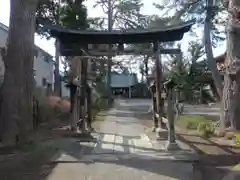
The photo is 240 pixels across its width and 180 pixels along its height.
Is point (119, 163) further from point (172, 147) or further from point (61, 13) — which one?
point (61, 13)

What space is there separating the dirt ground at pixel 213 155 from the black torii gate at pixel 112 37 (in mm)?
2295

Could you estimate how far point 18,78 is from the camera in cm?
1166

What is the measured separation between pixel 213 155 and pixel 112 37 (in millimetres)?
5725

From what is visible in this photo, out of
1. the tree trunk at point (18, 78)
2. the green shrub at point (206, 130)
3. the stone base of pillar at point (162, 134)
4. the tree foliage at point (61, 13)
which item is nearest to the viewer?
the tree trunk at point (18, 78)

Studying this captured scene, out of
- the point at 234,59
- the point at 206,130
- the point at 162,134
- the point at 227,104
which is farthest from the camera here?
the point at 206,130

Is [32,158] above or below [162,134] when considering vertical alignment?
below

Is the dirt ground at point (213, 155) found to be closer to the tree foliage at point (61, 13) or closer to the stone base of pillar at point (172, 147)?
the stone base of pillar at point (172, 147)

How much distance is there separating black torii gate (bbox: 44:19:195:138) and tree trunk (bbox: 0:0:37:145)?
1697 millimetres

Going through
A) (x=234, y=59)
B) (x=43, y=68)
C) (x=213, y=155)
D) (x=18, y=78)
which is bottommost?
(x=213, y=155)

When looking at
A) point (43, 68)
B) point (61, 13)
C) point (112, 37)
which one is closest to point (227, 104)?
point (112, 37)

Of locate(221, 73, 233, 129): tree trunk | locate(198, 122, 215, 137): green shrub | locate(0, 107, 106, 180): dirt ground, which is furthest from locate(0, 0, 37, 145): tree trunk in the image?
locate(221, 73, 233, 129): tree trunk

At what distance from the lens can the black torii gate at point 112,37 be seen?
13531 millimetres

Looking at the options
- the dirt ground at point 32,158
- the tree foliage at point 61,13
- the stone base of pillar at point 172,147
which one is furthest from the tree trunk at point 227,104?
the tree foliage at point 61,13

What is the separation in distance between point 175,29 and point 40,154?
255 inches
